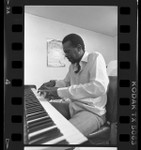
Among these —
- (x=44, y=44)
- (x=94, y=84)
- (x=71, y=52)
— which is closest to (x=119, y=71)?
(x=94, y=84)

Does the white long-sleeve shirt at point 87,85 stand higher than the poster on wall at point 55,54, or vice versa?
the poster on wall at point 55,54

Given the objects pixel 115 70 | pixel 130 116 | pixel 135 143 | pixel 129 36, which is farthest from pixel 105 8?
pixel 135 143

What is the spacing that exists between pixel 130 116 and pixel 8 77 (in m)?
0.53

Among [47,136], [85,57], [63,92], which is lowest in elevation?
[47,136]

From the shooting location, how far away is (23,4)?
Result: 80 cm

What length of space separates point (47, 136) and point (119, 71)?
1.29 feet

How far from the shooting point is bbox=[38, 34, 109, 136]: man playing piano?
81 cm

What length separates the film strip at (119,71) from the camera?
785 millimetres

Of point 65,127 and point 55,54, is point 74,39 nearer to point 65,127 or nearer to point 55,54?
point 55,54

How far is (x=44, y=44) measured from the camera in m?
0.85

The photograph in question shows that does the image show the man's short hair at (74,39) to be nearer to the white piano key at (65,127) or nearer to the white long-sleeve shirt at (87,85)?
the white long-sleeve shirt at (87,85)

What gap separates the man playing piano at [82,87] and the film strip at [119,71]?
3.3 inches

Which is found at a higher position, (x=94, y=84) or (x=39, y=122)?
(x=94, y=84)

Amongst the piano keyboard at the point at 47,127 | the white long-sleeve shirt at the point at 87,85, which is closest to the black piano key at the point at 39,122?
the piano keyboard at the point at 47,127
